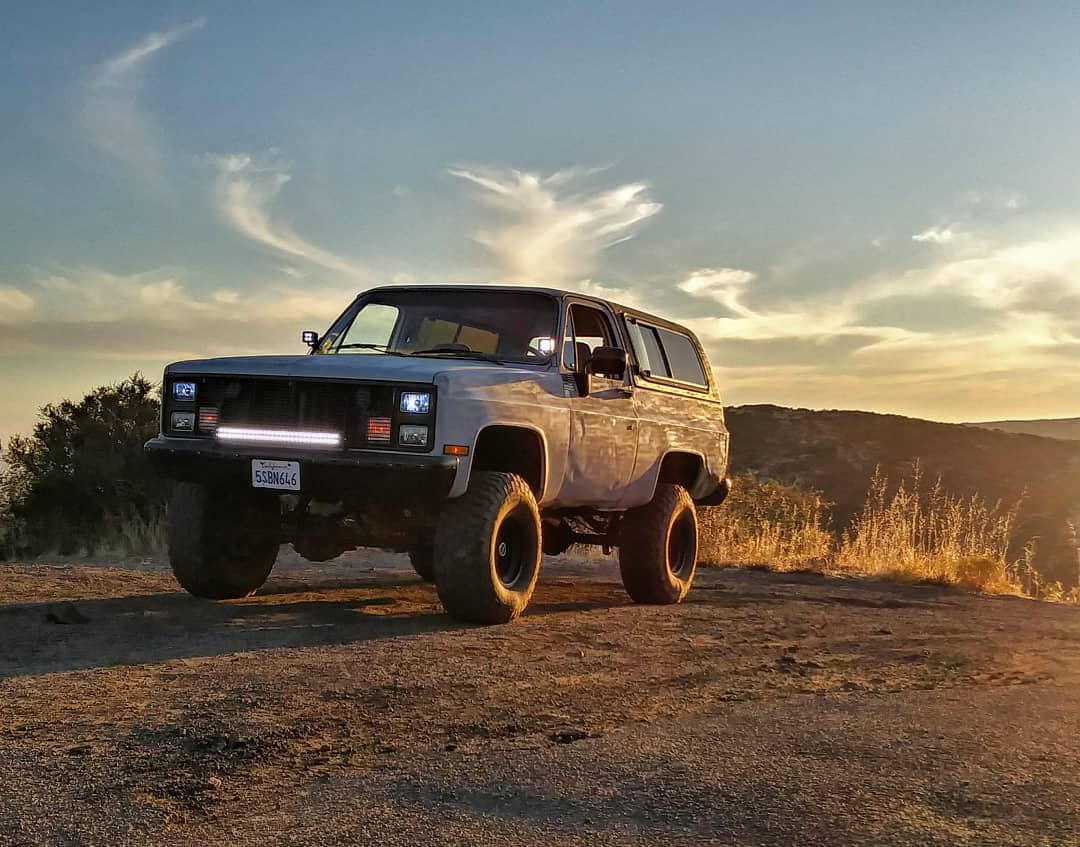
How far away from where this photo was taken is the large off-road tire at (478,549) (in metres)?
6.57

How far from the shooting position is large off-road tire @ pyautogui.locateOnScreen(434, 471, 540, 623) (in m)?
6.57

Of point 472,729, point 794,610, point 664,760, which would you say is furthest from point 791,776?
point 794,610

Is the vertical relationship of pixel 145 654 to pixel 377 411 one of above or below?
below

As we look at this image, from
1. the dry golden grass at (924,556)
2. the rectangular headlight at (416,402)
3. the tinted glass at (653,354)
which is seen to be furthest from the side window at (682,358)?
the dry golden grass at (924,556)

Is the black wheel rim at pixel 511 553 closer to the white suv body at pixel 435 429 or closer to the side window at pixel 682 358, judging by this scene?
the white suv body at pixel 435 429

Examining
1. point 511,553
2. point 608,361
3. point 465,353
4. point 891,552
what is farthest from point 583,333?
point 891,552

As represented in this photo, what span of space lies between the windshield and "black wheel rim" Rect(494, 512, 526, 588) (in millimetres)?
1145

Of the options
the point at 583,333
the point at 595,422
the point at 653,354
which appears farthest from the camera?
the point at 653,354

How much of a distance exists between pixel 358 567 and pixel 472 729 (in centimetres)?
764

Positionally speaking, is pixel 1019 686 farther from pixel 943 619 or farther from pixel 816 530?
pixel 816 530

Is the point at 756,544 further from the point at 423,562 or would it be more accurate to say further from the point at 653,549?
the point at 423,562

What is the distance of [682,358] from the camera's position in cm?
970

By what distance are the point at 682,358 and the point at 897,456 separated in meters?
49.2

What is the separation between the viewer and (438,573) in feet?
21.9
